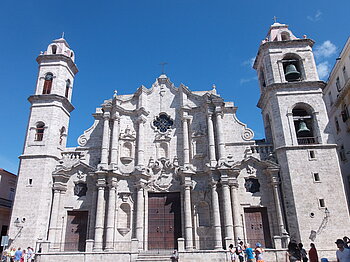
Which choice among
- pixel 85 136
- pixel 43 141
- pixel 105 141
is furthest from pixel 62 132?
pixel 105 141

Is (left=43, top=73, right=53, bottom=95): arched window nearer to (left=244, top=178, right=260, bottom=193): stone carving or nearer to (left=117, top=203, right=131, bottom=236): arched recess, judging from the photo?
(left=117, top=203, right=131, bottom=236): arched recess

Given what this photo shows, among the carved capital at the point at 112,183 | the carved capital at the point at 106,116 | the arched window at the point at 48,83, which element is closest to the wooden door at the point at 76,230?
the carved capital at the point at 112,183

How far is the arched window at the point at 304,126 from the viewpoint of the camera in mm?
20944

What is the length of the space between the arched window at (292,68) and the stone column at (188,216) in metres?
11.3

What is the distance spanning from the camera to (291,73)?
22438 millimetres

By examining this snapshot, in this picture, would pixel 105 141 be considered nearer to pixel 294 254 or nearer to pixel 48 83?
pixel 48 83

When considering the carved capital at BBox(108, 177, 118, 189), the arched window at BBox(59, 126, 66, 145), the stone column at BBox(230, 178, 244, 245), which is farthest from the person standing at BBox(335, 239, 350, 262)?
the arched window at BBox(59, 126, 66, 145)

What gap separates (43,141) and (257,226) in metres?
16.6

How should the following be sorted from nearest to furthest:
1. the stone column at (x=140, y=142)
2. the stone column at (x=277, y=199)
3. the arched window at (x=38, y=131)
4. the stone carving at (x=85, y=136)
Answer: the stone column at (x=277, y=199) < the stone column at (x=140, y=142) < the arched window at (x=38, y=131) < the stone carving at (x=85, y=136)

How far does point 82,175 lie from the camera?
71.8 feet

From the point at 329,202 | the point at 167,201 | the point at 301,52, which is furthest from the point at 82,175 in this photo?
the point at 301,52

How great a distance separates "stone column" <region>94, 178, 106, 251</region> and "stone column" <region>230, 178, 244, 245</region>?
888cm

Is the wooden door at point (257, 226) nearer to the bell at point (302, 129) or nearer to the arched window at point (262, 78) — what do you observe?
the bell at point (302, 129)

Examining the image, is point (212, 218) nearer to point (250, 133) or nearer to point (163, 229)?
point (163, 229)
